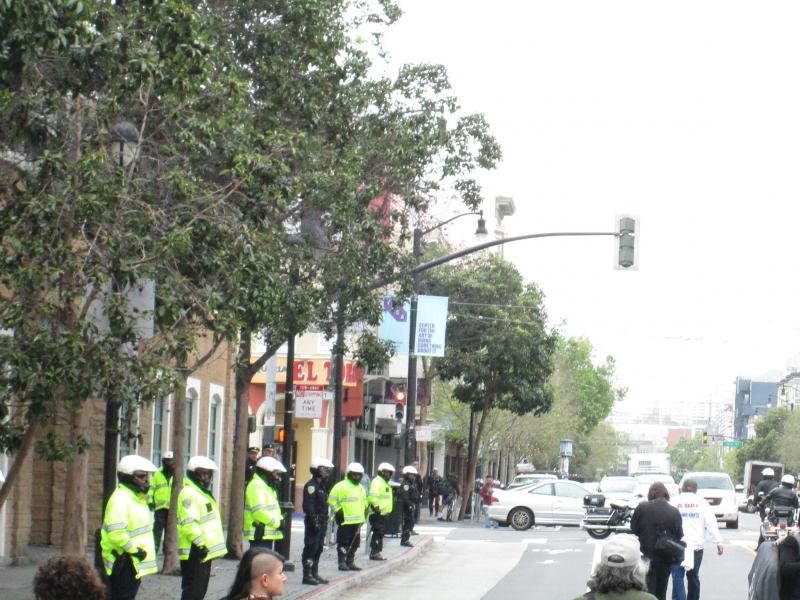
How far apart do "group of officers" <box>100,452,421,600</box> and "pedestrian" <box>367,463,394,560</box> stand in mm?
17

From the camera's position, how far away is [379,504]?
24062mm

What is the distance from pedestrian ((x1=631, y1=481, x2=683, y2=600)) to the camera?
14984mm

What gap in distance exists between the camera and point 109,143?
1465 cm

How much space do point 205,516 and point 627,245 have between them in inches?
533

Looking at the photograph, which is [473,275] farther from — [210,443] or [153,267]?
[153,267]

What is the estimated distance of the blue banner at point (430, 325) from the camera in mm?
34219

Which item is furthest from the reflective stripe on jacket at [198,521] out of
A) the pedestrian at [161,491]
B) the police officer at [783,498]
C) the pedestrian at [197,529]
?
the police officer at [783,498]

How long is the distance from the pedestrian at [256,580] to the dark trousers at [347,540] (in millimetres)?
16407

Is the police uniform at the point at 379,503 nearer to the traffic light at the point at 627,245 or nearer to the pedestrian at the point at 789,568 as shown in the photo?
the traffic light at the point at 627,245

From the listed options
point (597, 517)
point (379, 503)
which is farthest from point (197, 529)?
point (597, 517)

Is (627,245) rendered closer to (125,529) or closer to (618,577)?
(125,529)

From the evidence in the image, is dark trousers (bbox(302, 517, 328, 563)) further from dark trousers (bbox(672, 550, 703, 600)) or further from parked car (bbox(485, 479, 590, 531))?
parked car (bbox(485, 479, 590, 531))

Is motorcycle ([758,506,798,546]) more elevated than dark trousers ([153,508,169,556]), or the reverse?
motorcycle ([758,506,798,546])

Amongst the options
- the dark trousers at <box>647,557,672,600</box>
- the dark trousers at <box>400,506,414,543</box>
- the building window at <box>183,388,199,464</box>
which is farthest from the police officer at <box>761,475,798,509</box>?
the building window at <box>183,388,199,464</box>
